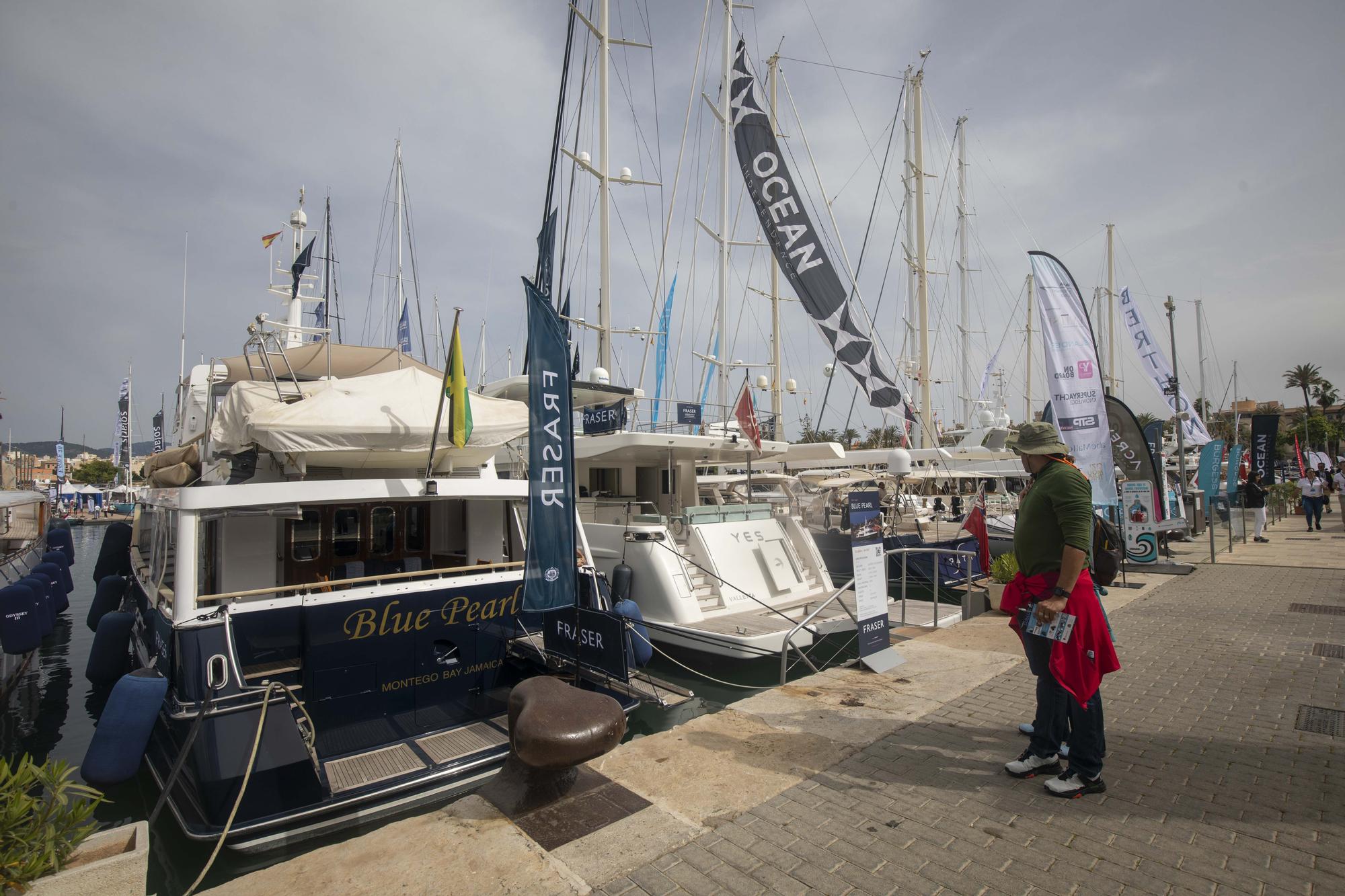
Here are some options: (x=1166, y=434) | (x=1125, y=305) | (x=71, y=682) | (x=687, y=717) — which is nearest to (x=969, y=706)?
(x=687, y=717)

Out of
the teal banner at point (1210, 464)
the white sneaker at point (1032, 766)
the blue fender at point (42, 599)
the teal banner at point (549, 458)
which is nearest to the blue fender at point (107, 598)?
the blue fender at point (42, 599)

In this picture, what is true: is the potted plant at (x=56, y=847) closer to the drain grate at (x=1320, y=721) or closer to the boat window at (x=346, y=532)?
the boat window at (x=346, y=532)

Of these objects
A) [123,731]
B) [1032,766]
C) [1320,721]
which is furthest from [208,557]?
[1320,721]

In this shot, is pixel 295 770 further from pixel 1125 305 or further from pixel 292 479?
pixel 1125 305

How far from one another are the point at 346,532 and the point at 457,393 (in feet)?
8.59

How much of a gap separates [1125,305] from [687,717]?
90.3ft

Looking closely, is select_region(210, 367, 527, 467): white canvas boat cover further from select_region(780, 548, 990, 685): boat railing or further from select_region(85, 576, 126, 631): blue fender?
select_region(85, 576, 126, 631): blue fender

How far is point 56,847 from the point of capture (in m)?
2.88

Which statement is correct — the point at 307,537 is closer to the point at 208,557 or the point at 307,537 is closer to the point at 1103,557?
the point at 208,557

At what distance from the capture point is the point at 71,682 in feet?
35.8

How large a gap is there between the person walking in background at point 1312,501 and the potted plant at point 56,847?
26.0 meters

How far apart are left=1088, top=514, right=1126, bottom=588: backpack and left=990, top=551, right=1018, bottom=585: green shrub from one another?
Result: 18.3 feet

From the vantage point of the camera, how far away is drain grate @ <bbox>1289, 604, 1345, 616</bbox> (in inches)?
321

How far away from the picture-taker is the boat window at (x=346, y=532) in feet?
24.7
